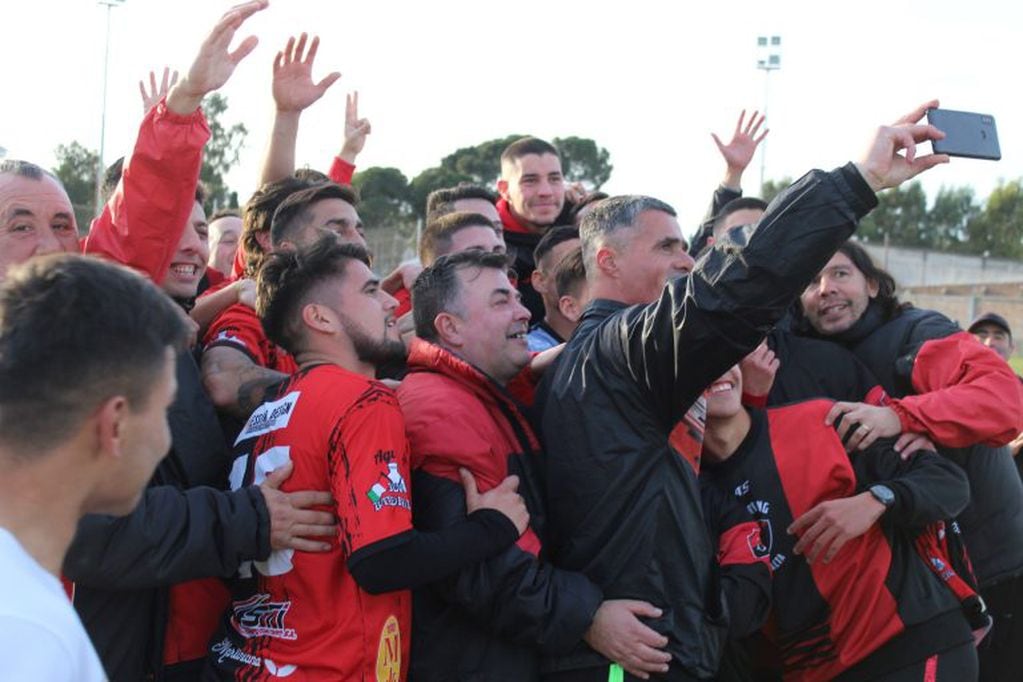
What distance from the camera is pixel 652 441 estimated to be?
328 cm

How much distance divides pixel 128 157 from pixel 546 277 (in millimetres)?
2191

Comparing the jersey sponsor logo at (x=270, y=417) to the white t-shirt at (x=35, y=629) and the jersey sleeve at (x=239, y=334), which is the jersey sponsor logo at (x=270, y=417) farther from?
the white t-shirt at (x=35, y=629)

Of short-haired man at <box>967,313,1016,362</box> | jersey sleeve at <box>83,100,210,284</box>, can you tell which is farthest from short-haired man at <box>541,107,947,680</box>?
short-haired man at <box>967,313,1016,362</box>

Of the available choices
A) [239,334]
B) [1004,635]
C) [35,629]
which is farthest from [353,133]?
[35,629]

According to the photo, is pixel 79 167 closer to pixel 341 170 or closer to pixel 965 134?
pixel 341 170

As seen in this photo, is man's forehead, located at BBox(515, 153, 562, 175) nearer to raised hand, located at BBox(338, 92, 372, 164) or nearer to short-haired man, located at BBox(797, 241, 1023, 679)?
raised hand, located at BBox(338, 92, 372, 164)

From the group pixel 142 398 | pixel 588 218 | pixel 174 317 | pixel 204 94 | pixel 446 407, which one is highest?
pixel 204 94

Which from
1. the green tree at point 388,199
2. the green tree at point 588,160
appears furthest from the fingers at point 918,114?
the green tree at point 588,160

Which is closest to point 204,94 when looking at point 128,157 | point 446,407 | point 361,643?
point 128,157

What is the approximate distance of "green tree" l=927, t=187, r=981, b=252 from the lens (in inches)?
3059

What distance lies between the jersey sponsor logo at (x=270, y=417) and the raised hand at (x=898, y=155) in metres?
1.74

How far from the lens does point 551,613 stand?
315 cm

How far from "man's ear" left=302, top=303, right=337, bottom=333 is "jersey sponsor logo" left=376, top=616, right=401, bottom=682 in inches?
36.6

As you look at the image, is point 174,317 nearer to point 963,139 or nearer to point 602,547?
point 602,547
